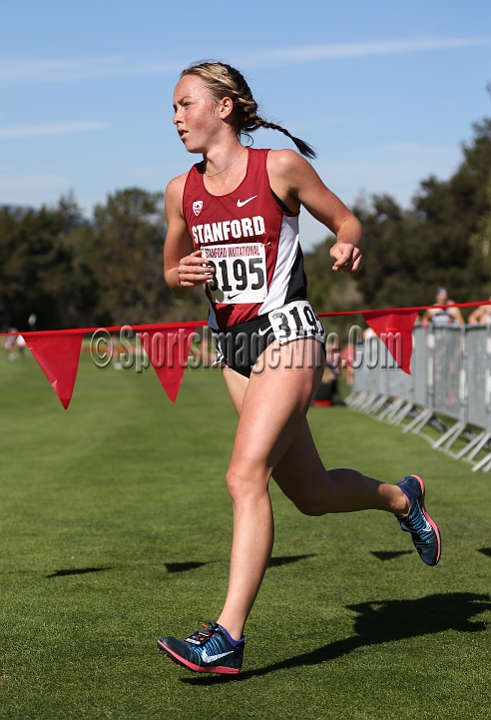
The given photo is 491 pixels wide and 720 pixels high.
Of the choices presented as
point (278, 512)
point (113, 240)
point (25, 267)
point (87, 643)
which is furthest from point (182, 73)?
point (113, 240)

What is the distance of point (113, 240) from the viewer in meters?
122

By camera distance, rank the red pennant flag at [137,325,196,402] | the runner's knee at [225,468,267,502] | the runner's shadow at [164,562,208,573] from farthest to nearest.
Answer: the red pennant flag at [137,325,196,402] < the runner's shadow at [164,562,208,573] < the runner's knee at [225,468,267,502]

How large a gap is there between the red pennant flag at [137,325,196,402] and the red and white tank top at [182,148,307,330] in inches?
82.0

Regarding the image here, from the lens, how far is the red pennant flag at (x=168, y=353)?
607cm

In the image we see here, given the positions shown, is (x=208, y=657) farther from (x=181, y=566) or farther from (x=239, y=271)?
(x=181, y=566)

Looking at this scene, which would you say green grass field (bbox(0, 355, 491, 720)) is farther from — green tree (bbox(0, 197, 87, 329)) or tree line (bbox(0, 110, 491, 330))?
green tree (bbox(0, 197, 87, 329))

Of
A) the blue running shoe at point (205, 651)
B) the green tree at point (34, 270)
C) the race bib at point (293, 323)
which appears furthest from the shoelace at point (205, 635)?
the green tree at point (34, 270)

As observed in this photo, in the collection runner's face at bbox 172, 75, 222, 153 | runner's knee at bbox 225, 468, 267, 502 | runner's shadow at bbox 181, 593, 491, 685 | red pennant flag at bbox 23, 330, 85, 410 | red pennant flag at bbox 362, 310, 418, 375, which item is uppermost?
runner's face at bbox 172, 75, 222, 153

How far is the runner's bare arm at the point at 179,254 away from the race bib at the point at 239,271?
0.06 m

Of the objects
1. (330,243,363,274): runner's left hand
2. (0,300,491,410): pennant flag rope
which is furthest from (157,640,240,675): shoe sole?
(0,300,491,410): pennant flag rope

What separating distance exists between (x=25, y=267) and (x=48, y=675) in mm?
101625

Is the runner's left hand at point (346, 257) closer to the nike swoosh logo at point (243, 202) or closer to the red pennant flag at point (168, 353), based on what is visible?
the nike swoosh logo at point (243, 202)

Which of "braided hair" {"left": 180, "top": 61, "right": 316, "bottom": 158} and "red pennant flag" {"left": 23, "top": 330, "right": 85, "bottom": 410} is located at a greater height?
"braided hair" {"left": 180, "top": 61, "right": 316, "bottom": 158}

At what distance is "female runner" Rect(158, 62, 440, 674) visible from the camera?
12.2ft
